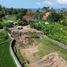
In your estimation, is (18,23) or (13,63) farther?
(18,23)

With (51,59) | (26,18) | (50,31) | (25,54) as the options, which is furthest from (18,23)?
(51,59)

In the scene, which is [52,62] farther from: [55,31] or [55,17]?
[55,17]

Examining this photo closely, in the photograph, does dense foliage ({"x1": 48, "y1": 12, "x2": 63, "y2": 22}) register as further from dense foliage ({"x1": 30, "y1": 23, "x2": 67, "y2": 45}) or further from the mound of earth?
the mound of earth

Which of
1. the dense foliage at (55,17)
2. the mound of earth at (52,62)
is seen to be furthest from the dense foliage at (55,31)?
the dense foliage at (55,17)

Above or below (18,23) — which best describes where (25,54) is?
above

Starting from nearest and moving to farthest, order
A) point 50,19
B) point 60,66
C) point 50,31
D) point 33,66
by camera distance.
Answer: point 60,66, point 33,66, point 50,31, point 50,19

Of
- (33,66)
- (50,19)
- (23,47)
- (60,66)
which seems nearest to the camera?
(60,66)

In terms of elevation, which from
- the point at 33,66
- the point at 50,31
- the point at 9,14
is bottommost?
the point at 9,14

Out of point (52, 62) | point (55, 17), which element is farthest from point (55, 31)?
point (55, 17)

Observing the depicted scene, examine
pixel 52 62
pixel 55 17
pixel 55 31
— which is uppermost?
pixel 52 62

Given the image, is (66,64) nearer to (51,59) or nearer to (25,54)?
(51,59)
